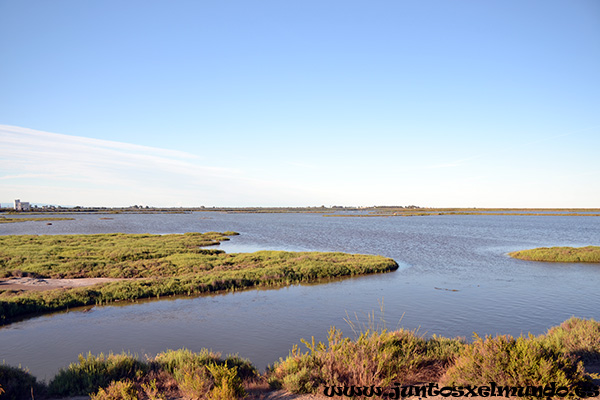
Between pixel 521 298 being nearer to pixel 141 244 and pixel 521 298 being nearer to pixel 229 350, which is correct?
pixel 229 350

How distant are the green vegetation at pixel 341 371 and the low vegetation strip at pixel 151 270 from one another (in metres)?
12.7

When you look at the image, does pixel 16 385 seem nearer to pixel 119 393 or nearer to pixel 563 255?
pixel 119 393

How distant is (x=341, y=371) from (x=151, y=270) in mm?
25488

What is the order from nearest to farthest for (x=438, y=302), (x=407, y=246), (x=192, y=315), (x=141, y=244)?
(x=192, y=315) < (x=438, y=302) < (x=141, y=244) < (x=407, y=246)

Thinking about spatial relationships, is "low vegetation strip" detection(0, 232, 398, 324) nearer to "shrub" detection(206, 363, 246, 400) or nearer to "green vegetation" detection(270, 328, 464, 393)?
"shrub" detection(206, 363, 246, 400)

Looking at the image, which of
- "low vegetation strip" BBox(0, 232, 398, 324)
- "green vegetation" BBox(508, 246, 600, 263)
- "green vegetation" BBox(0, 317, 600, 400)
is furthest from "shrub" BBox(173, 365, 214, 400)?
"green vegetation" BBox(508, 246, 600, 263)

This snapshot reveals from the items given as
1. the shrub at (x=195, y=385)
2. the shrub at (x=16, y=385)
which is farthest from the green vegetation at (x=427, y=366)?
the shrub at (x=16, y=385)

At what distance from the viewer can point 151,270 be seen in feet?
98.8

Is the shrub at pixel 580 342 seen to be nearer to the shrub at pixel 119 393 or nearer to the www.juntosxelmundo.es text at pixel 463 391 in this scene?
the www.juntosxelmundo.es text at pixel 463 391

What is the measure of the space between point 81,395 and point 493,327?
16.0m

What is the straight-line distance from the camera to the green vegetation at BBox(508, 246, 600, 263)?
36.7 metres

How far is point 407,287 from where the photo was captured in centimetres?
2567

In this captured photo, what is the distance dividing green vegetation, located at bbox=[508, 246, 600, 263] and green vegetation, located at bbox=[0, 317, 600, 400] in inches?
1262

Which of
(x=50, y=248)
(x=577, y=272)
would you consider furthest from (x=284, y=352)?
(x=50, y=248)
